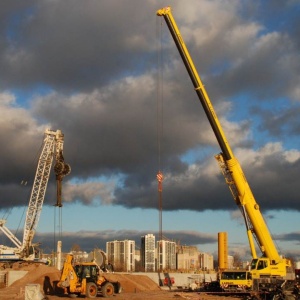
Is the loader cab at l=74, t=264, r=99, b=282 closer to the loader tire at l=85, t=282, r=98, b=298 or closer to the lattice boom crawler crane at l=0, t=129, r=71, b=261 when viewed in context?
the loader tire at l=85, t=282, r=98, b=298

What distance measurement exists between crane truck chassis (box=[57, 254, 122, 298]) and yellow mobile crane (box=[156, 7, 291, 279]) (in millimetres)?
14530

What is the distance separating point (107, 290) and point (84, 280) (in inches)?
98.1

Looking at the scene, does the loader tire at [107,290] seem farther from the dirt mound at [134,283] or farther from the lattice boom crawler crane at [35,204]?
the lattice boom crawler crane at [35,204]

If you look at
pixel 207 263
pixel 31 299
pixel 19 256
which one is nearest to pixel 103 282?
pixel 31 299

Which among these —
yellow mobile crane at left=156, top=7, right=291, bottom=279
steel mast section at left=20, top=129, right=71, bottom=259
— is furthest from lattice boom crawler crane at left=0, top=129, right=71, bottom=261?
yellow mobile crane at left=156, top=7, right=291, bottom=279

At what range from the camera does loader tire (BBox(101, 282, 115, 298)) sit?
46.9 metres

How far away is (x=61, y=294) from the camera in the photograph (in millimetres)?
50750

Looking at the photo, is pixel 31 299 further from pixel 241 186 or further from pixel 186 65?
pixel 186 65

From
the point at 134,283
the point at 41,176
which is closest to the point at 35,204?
the point at 41,176

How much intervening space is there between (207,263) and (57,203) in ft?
389

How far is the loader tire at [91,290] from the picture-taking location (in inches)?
1810

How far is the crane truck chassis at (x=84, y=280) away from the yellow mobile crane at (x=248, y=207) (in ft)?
47.7

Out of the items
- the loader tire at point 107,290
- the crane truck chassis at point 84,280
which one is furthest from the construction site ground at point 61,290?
the crane truck chassis at point 84,280

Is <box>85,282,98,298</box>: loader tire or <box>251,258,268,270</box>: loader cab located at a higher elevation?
<box>251,258,268,270</box>: loader cab
